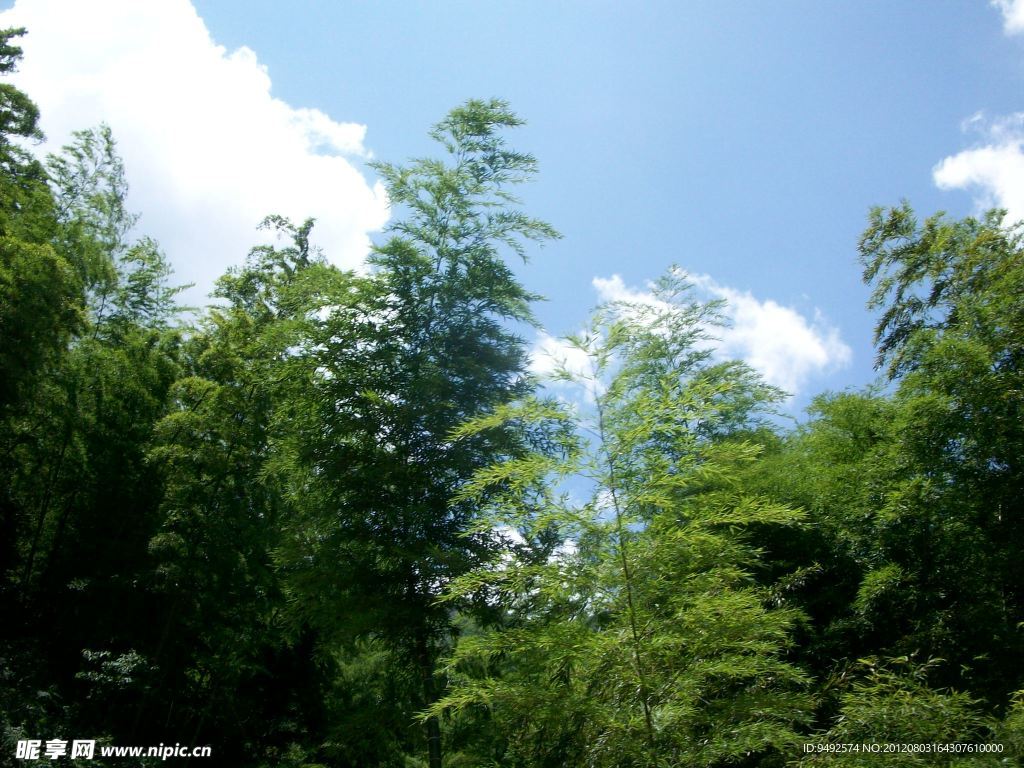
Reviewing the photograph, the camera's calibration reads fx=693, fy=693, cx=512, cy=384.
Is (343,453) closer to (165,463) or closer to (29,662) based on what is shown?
(165,463)

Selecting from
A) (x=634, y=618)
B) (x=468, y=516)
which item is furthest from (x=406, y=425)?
(x=634, y=618)

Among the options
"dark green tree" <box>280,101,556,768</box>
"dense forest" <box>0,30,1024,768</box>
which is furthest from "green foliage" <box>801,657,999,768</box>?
"dark green tree" <box>280,101,556,768</box>

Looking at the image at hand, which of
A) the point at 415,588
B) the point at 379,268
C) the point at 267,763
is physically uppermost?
the point at 379,268

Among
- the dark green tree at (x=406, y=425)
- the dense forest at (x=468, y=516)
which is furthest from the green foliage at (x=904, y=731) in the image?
the dark green tree at (x=406, y=425)

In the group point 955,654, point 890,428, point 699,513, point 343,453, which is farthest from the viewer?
point 890,428

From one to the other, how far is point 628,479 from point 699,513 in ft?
1.23

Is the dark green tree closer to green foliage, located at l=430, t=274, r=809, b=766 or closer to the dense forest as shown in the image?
the dense forest

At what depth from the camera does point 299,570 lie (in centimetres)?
559

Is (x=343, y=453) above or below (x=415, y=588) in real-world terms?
above

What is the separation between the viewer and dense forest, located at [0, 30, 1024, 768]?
332 centimetres

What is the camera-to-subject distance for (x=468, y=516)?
5461 millimetres

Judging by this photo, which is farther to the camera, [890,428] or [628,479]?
[890,428]

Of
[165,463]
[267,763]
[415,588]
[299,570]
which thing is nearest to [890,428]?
[415,588]

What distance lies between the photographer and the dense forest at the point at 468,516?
3316 millimetres
